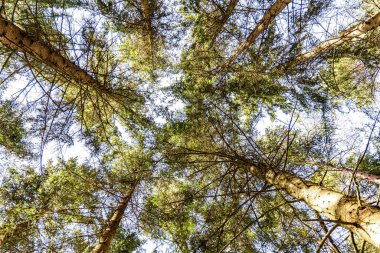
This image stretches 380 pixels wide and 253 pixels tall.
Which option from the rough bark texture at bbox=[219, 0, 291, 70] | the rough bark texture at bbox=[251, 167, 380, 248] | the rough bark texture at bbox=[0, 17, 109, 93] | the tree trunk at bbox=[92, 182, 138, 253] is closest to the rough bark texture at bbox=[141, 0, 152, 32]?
the rough bark texture at bbox=[219, 0, 291, 70]

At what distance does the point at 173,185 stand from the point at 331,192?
5444 mm

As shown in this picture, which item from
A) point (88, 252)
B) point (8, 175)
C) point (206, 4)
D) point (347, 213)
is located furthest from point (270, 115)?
point (8, 175)

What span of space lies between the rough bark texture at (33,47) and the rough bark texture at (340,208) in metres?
2.79

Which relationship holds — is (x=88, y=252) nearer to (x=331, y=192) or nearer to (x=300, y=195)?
(x=300, y=195)

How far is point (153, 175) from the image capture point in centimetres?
695

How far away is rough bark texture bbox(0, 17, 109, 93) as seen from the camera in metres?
2.91

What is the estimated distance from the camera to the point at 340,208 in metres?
2.15

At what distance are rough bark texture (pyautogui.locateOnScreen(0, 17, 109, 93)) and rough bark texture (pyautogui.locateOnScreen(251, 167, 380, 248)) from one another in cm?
279

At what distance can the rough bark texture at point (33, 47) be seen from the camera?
9.53 feet

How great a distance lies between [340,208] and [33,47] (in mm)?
3898

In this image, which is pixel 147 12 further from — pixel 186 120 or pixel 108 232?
pixel 108 232

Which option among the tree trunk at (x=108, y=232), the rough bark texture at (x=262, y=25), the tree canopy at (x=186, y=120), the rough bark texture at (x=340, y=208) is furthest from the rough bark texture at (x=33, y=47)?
the rough bark texture at (x=262, y=25)

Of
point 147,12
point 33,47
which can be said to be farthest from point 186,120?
point 33,47

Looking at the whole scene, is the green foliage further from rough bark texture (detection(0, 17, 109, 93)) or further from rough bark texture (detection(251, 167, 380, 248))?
rough bark texture (detection(251, 167, 380, 248))
